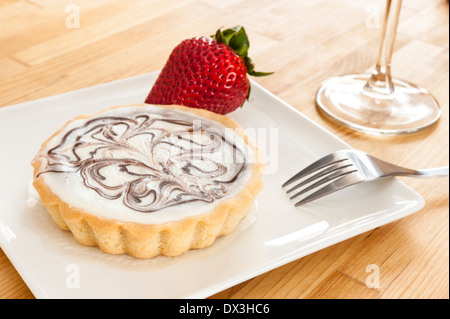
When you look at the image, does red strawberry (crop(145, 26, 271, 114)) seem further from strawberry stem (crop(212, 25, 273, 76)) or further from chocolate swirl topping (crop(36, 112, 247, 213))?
chocolate swirl topping (crop(36, 112, 247, 213))

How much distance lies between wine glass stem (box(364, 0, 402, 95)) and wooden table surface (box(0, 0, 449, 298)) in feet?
0.69

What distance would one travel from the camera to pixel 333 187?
4.67 feet

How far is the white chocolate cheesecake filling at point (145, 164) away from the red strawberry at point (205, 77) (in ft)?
0.30

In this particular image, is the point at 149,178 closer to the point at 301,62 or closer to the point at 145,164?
the point at 145,164

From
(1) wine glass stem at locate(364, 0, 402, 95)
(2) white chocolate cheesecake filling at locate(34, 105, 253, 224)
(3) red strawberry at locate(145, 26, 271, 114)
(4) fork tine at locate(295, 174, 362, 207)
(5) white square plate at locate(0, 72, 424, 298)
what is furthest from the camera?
(1) wine glass stem at locate(364, 0, 402, 95)

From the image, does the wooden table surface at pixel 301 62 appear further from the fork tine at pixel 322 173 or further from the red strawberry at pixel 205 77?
the red strawberry at pixel 205 77

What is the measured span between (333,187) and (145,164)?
0.49 meters

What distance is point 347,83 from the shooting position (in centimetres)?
210

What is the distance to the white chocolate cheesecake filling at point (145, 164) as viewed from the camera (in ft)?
4.18

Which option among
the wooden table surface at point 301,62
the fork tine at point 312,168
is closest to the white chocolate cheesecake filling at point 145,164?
the fork tine at point 312,168

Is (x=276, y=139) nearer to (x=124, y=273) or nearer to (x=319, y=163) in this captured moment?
(x=319, y=163)

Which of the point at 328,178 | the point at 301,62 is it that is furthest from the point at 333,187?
the point at 301,62

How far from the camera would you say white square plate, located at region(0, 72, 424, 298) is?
117cm

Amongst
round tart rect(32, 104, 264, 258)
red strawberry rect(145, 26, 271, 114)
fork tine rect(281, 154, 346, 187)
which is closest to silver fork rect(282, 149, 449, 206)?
fork tine rect(281, 154, 346, 187)
